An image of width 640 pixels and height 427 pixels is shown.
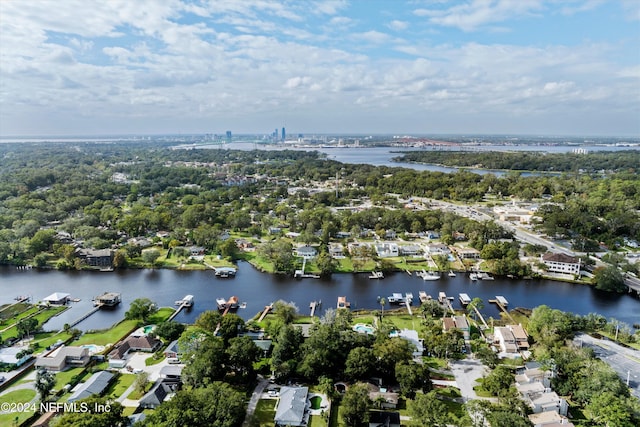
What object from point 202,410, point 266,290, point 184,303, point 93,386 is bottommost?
point 266,290

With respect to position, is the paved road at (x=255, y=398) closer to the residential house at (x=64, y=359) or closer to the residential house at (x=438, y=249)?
the residential house at (x=64, y=359)

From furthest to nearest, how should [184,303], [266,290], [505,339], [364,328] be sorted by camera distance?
1. [266,290]
2. [184,303]
3. [364,328]
4. [505,339]

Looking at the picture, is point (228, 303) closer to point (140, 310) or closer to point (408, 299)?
point (140, 310)

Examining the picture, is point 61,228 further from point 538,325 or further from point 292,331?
point 538,325

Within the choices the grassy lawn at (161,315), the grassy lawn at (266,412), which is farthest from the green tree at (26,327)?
the grassy lawn at (266,412)

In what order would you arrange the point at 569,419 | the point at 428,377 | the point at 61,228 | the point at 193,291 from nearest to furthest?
the point at 569,419 < the point at 428,377 < the point at 193,291 < the point at 61,228

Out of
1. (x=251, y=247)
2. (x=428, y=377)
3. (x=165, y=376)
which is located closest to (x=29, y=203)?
(x=251, y=247)

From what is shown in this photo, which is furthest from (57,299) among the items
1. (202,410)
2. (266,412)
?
(266,412)
